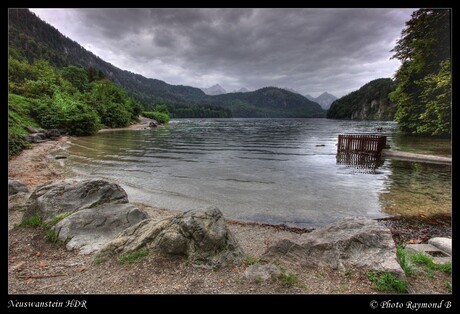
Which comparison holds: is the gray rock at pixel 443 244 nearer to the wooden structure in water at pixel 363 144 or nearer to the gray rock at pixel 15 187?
the gray rock at pixel 15 187

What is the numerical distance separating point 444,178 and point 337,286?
57.8 ft

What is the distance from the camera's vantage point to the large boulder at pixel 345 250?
487 centimetres

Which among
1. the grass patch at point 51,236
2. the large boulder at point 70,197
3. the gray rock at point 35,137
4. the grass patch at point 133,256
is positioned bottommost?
the grass patch at point 51,236

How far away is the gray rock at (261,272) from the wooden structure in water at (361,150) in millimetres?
20383

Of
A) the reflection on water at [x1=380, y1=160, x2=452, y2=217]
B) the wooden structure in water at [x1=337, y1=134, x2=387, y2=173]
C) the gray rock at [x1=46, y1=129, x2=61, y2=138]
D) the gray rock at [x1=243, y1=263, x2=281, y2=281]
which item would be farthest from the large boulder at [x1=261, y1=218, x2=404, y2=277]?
the gray rock at [x1=46, y1=129, x2=61, y2=138]

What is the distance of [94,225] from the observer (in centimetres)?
682

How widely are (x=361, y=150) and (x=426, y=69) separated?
19486mm

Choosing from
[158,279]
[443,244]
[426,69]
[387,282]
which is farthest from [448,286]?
[426,69]

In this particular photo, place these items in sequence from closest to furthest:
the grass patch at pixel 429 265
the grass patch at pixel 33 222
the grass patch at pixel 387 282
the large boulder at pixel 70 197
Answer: the grass patch at pixel 387 282
the grass patch at pixel 429 265
the grass patch at pixel 33 222
the large boulder at pixel 70 197

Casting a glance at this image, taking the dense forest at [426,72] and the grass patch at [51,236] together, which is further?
the dense forest at [426,72]

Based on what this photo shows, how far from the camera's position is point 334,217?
33.8 feet

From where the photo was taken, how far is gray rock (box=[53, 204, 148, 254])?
20.3ft

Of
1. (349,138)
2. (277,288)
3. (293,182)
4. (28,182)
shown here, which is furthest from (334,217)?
(349,138)

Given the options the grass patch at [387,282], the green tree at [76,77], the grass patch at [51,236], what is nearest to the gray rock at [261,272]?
the grass patch at [387,282]
